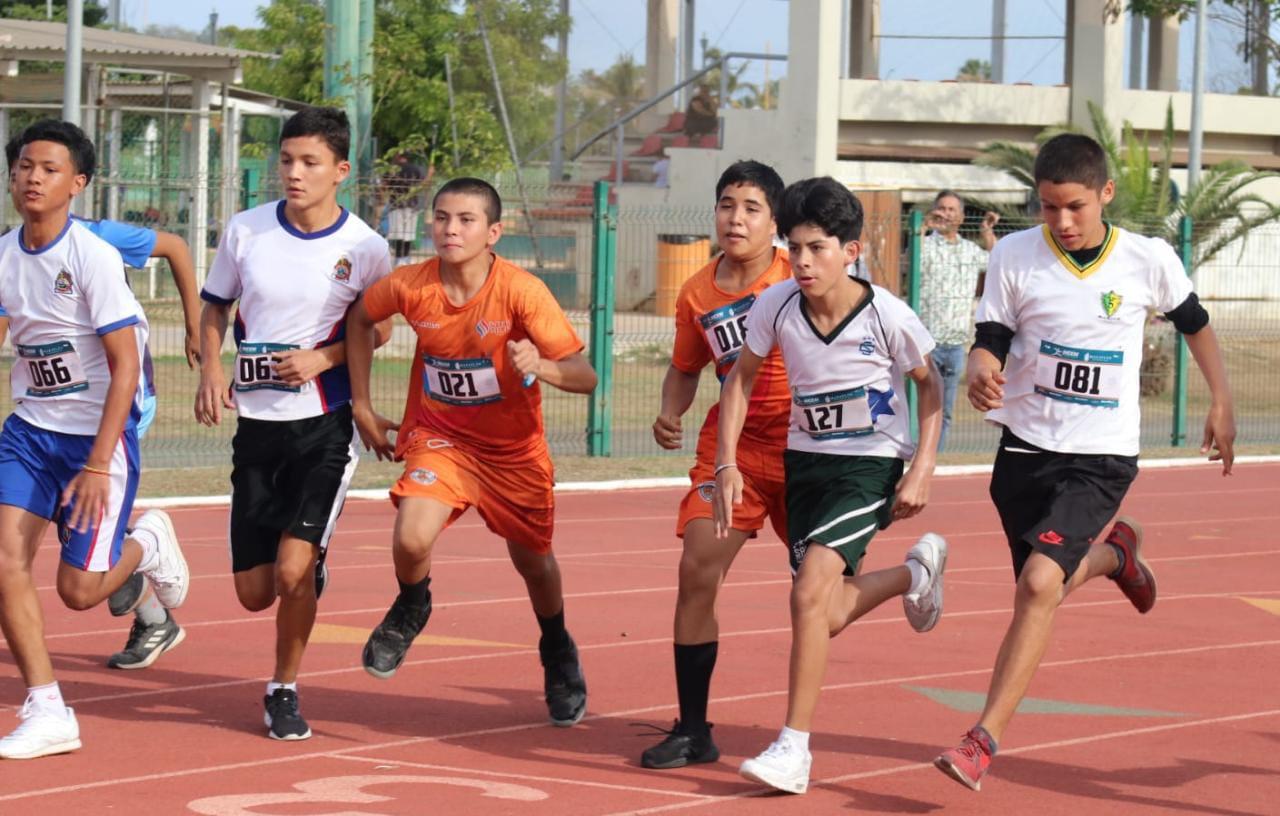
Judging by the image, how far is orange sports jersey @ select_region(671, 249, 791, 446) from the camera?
22.0ft

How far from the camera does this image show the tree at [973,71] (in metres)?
33.6

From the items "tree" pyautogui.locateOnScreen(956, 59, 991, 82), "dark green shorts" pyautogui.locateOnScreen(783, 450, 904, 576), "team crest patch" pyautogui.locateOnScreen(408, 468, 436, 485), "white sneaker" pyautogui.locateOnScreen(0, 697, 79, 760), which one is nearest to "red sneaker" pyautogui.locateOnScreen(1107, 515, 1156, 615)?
"dark green shorts" pyautogui.locateOnScreen(783, 450, 904, 576)

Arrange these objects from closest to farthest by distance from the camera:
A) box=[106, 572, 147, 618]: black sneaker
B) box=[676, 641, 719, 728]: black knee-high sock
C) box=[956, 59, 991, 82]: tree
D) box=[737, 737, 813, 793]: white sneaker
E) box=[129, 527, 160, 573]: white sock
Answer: box=[737, 737, 813, 793]: white sneaker
box=[676, 641, 719, 728]: black knee-high sock
box=[129, 527, 160, 573]: white sock
box=[106, 572, 147, 618]: black sneaker
box=[956, 59, 991, 82]: tree

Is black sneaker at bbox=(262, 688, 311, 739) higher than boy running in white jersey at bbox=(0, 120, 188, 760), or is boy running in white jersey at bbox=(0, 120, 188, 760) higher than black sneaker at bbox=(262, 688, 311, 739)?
boy running in white jersey at bbox=(0, 120, 188, 760)

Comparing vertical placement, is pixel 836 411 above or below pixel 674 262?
below

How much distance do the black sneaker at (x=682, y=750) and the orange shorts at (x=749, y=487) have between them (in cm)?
65

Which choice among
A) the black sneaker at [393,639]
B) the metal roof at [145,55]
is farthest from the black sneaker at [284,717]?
the metal roof at [145,55]

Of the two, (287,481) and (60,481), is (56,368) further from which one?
(287,481)

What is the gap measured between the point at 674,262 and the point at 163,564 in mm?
10694

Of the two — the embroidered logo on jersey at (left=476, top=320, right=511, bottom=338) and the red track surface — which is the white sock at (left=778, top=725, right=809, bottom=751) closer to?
the red track surface

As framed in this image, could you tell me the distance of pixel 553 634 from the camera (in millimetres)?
7086

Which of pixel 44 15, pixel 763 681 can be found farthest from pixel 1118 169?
pixel 44 15

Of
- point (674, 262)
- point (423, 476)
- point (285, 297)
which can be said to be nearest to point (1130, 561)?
point (423, 476)

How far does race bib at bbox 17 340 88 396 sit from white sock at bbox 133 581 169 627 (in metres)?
1.47
